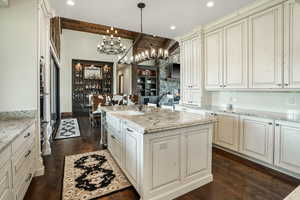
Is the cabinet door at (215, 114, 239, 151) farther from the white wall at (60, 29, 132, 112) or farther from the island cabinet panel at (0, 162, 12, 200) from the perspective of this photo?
the white wall at (60, 29, 132, 112)

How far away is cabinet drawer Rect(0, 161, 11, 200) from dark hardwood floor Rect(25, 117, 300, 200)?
2.02ft

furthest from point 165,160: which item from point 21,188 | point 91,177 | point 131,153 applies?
point 21,188

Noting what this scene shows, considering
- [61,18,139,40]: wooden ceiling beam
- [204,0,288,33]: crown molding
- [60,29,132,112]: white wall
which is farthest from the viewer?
A: [60,29,132,112]: white wall

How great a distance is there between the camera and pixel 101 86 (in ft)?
29.3

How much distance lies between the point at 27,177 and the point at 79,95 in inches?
278

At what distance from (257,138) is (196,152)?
55.1 inches

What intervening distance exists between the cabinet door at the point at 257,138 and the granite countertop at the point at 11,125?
3297mm

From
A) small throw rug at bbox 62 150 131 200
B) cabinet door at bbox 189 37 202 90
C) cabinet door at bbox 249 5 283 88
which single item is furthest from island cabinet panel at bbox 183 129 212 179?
cabinet door at bbox 189 37 202 90

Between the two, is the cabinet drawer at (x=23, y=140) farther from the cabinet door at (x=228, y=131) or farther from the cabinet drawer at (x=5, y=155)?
the cabinet door at (x=228, y=131)

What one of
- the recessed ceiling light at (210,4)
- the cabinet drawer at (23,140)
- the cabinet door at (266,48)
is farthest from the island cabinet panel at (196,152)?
the recessed ceiling light at (210,4)

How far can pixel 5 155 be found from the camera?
1313 mm

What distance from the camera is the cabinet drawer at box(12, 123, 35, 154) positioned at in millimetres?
1525

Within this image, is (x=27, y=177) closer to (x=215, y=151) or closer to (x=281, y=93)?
(x=215, y=151)

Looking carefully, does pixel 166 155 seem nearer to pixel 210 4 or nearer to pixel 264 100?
pixel 264 100
